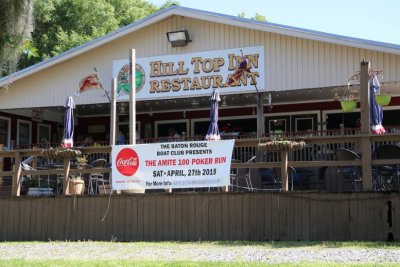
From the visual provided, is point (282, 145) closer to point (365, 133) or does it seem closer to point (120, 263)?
point (365, 133)

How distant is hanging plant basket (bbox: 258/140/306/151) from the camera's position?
32.8ft

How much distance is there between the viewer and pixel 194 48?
53.4 ft

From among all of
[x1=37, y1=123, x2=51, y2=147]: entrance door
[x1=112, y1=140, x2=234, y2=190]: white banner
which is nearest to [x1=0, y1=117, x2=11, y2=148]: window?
[x1=37, y1=123, x2=51, y2=147]: entrance door

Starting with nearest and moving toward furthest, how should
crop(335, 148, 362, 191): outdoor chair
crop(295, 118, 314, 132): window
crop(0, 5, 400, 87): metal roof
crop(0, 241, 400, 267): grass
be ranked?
1. crop(0, 241, 400, 267): grass
2. crop(335, 148, 362, 191): outdoor chair
3. crop(0, 5, 400, 87): metal roof
4. crop(295, 118, 314, 132): window

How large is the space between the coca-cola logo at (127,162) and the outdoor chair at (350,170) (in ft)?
12.5

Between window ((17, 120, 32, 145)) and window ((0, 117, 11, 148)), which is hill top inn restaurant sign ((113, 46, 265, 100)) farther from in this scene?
window ((17, 120, 32, 145))

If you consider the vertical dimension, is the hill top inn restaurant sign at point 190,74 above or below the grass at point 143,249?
above

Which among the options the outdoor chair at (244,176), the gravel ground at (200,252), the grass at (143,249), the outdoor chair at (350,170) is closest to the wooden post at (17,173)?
the grass at (143,249)

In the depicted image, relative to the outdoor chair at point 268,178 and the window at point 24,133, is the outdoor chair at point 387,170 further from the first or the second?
the window at point 24,133

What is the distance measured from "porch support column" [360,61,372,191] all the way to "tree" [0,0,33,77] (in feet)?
18.7

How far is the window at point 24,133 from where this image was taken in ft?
68.4

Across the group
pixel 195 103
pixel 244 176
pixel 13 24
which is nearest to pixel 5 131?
pixel 195 103

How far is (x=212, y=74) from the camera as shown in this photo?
16.0m

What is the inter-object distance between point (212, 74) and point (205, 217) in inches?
250
